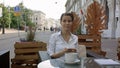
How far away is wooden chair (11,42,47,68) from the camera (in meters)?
7.68

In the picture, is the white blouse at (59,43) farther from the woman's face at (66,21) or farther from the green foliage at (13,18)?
the green foliage at (13,18)

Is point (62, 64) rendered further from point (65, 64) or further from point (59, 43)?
point (59, 43)

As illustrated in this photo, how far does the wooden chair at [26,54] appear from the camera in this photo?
7684 mm

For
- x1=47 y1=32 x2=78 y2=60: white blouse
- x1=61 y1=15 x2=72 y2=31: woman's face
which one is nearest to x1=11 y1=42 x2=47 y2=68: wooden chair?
x1=47 y1=32 x2=78 y2=60: white blouse

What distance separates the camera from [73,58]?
3748mm

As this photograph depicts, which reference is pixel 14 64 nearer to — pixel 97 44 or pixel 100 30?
pixel 97 44

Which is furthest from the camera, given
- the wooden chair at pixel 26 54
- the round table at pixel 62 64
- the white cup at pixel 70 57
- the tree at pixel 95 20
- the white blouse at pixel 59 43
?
the tree at pixel 95 20

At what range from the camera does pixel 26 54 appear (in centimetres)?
791

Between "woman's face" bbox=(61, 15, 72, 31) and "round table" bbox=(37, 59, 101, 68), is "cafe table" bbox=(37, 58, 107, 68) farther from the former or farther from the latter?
"woman's face" bbox=(61, 15, 72, 31)

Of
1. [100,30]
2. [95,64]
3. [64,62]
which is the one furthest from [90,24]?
[95,64]

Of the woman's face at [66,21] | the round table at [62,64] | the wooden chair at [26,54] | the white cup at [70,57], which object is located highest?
the woman's face at [66,21]

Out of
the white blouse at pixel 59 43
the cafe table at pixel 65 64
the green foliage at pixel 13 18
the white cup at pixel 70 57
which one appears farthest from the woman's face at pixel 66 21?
the green foliage at pixel 13 18

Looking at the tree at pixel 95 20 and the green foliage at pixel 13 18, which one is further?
the green foliage at pixel 13 18

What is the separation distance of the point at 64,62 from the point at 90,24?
6998 mm
